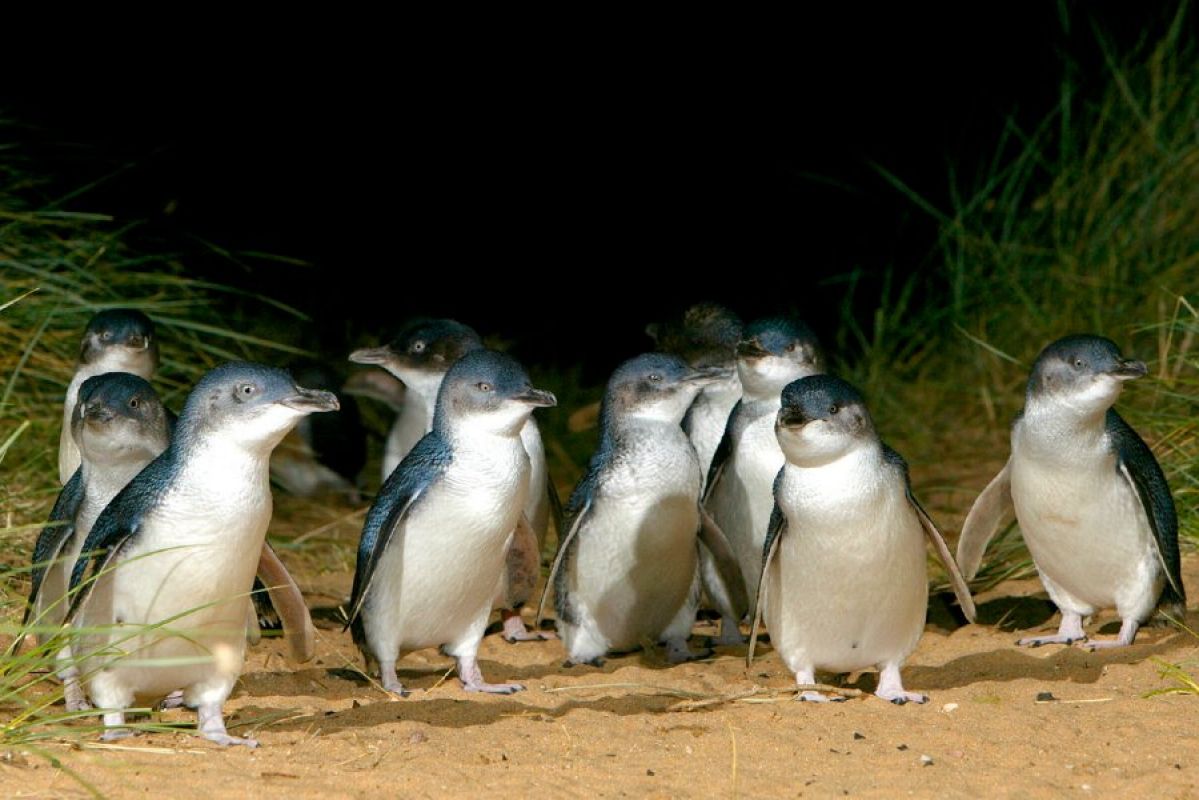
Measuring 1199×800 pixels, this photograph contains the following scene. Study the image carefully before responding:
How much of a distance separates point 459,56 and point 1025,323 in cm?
487

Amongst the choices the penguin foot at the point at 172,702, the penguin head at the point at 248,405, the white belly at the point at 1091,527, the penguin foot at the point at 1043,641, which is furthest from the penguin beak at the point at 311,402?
the penguin foot at the point at 1043,641

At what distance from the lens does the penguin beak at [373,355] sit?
6660 mm

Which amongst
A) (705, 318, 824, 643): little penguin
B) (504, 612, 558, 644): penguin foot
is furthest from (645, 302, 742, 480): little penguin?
(504, 612, 558, 644): penguin foot

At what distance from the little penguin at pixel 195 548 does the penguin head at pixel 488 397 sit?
0.90 meters

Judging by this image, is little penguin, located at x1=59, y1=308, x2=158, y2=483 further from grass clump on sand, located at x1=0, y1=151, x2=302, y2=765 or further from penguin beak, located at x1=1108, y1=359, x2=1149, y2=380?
penguin beak, located at x1=1108, y1=359, x2=1149, y2=380

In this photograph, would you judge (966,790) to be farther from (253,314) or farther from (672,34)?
(672,34)

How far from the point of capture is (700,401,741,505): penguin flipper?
6316mm

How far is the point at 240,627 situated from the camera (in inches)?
185

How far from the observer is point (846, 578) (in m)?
5.04

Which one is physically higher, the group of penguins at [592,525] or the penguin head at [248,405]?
the penguin head at [248,405]

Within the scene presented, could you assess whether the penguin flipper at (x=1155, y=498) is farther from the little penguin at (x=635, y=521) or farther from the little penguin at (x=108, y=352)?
the little penguin at (x=108, y=352)

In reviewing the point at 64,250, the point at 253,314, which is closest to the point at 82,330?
the point at 64,250

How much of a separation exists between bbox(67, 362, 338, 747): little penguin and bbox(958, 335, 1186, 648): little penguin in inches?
93.6

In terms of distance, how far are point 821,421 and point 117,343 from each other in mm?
2619
